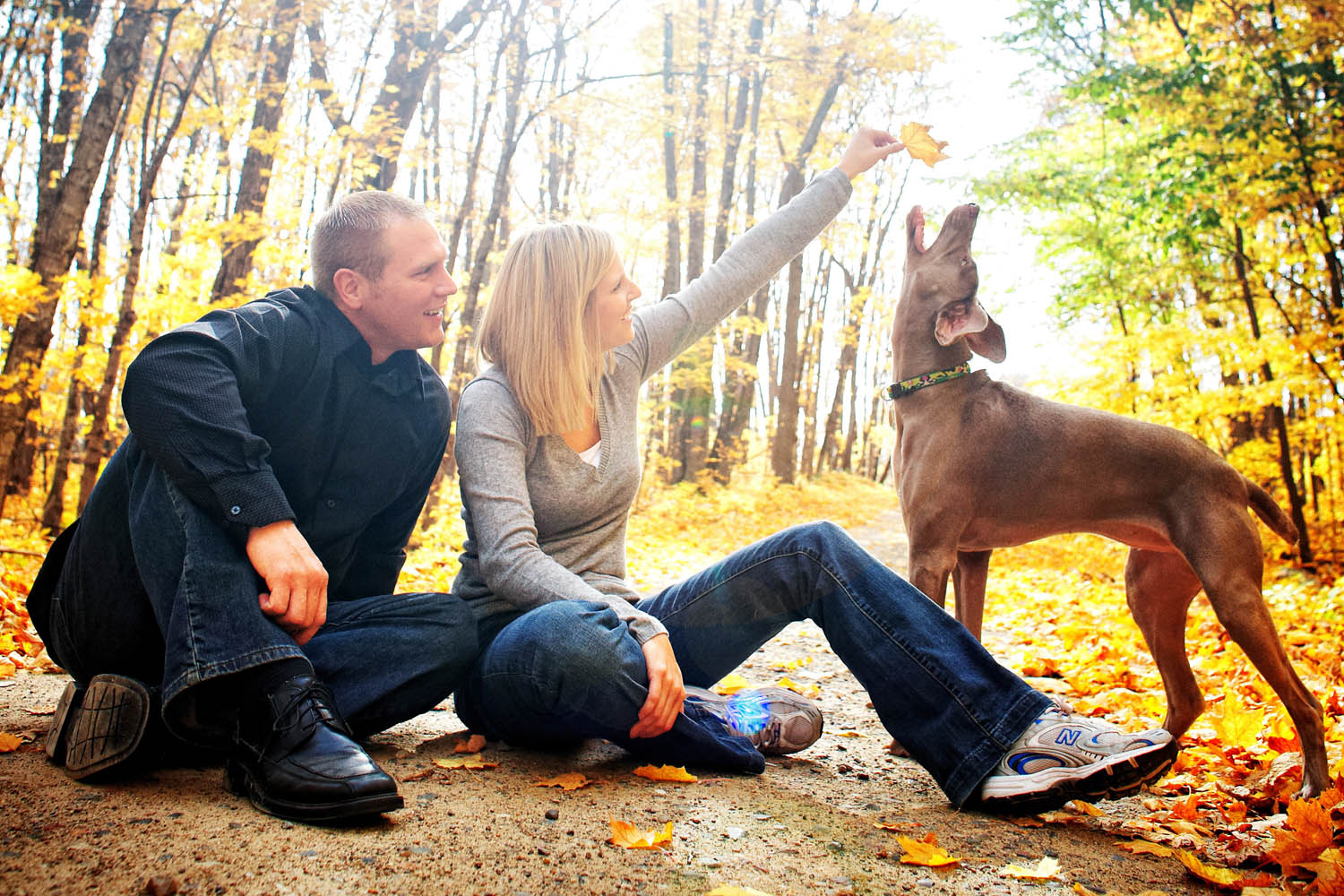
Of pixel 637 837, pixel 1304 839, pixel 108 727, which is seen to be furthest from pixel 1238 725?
pixel 108 727

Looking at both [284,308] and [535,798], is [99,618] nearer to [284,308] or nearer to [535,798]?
[284,308]

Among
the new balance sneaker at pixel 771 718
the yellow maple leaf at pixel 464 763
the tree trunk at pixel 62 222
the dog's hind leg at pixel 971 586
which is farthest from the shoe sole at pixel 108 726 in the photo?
the tree trunk at pixel 62 222

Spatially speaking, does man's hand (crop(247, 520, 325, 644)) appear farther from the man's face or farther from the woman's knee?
the man's face

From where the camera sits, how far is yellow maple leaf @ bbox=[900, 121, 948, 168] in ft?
10.8

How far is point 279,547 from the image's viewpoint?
200 cm

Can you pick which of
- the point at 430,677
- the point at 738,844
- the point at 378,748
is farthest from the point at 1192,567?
the point at 378,748

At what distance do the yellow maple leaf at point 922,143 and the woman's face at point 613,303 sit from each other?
1319 millimetres

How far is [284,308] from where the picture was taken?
8.00 feet

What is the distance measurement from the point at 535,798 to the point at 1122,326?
981 cm

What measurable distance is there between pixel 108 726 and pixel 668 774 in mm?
1427

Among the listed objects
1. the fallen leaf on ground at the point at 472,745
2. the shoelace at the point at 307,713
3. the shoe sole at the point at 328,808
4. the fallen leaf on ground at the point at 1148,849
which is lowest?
the fallen leaf on ground at the point at 472,745

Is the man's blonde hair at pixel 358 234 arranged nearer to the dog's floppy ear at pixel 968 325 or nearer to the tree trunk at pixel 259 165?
the dog's floppy ear at pixel 968 325

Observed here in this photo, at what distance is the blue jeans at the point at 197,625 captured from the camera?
6.28 ft

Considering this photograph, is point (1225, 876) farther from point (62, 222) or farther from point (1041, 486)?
point (62, 222)
